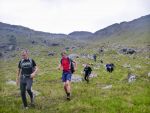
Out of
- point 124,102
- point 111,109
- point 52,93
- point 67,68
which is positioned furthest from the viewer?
point 52,93

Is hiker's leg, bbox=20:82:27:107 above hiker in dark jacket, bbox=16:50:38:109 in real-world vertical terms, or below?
below

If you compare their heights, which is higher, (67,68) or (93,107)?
(67,68)

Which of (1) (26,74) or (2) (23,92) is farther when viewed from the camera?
(1) (26,74)

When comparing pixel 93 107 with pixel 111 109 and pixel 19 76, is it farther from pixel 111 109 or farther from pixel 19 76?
pixel 19 76

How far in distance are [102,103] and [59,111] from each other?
201cm

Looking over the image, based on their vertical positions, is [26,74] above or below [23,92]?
above

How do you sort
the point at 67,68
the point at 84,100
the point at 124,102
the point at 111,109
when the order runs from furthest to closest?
the point at 67,68 < the point at 84,100 < the point at 124,102 < the point at 111,109

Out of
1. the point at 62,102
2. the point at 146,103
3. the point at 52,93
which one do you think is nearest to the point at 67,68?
the point at 62,102

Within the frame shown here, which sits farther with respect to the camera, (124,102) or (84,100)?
(84,100)

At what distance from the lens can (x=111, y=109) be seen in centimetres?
1414

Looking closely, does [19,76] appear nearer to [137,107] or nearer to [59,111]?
[59,111]

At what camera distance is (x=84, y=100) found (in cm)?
1642

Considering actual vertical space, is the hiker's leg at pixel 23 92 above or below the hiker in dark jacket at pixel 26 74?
below

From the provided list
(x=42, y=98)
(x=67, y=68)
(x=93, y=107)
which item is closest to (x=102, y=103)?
(x=93, y=107)
